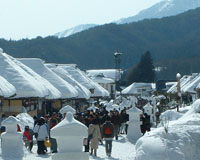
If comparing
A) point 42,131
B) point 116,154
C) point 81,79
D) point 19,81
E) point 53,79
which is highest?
point 81,79

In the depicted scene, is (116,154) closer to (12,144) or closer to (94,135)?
(94,135)

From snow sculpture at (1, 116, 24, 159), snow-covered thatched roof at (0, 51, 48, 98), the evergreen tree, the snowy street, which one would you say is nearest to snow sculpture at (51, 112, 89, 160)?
the snowy street

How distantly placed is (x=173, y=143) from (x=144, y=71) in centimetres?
10733

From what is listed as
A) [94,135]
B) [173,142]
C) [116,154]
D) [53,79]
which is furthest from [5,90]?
[53,79]

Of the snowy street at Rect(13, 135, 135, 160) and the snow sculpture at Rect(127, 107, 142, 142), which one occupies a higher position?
the snow sculpture at Rect(127, 107, 142, 142)

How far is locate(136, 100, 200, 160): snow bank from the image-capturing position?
30.6 ft

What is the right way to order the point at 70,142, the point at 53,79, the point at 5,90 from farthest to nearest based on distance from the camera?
the point at 53,79
the point at 5,90
the point at 70,142

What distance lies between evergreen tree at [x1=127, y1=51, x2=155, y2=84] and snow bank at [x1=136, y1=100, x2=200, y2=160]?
104 m

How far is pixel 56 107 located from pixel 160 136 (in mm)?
33759

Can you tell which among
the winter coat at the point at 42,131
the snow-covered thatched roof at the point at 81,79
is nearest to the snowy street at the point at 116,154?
the winter coat at the point at 42,131

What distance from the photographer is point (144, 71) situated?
116625 millimetres

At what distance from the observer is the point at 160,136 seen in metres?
9.82

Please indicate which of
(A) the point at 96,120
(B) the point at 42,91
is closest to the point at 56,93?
(B) the point at 42,91

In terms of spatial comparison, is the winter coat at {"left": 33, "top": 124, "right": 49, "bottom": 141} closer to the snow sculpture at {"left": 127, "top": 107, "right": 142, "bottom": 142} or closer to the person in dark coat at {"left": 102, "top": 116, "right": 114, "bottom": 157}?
the person in dark coat at {"left": 102, "top": 116, "right": 114, "bottom": 157}
